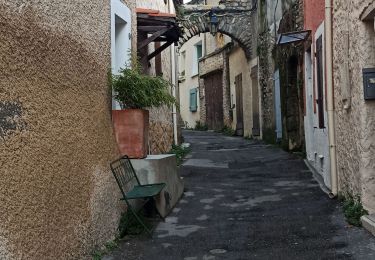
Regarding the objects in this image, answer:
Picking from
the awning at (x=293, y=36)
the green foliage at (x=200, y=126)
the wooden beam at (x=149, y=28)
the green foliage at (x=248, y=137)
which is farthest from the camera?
the green foliage at (x=200, y=126)

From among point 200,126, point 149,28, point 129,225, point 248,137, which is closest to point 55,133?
point 129,225

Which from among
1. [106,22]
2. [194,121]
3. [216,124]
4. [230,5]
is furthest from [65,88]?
[194,121]

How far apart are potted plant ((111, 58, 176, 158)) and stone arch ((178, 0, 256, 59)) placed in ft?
38.8

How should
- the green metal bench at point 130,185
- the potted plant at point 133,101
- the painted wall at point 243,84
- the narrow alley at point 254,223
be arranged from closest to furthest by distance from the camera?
1. the narrow alley at point 254,223
2. the green metal bench at point 130,185
3. the potted plant at point 133,101
4. the painted wall at point 243,84

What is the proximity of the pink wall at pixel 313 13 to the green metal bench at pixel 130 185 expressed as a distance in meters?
3.54

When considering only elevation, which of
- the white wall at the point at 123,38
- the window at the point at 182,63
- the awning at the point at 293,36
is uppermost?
the window at the point at 182,63

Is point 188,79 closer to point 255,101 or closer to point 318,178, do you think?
point 255,101

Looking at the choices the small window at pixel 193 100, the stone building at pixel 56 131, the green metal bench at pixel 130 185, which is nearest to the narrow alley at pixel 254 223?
the green metal bench at pixel 130 185

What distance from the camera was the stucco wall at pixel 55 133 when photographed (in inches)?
121

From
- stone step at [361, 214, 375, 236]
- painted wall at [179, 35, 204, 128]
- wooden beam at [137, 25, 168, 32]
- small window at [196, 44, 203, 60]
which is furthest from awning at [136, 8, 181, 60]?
small window at [196, 44, 203, 60]

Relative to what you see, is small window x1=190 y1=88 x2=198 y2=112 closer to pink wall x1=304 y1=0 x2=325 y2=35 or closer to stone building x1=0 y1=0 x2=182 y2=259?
pink wall x1=304 y1=0 x2=325 y2=35

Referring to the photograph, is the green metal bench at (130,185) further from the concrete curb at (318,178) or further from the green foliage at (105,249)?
the concrete curb at (318,178)

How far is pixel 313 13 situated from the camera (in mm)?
8078

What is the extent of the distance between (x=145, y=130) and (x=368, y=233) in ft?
8.82
